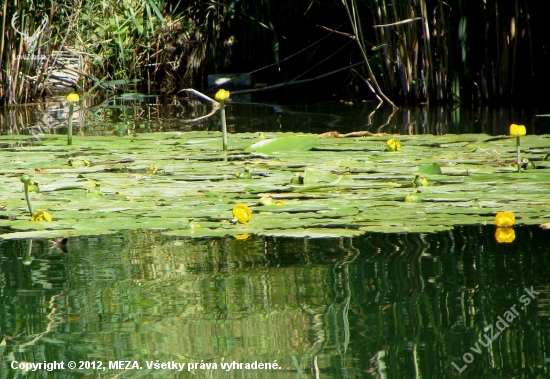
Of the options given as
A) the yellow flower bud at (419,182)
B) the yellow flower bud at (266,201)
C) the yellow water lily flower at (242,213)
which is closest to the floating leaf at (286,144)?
the yellow flower bud at (419,182)

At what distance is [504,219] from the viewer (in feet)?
6.06

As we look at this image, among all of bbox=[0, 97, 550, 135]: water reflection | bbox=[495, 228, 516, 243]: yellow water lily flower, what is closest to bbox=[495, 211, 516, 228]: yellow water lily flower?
bbox=[495, 228, 516, 243]: yellow water lily flower

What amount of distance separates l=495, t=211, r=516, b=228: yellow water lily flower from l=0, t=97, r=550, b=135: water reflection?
188 cm

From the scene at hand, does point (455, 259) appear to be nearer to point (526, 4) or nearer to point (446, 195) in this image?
point (446, 195)

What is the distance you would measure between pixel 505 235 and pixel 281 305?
63cm

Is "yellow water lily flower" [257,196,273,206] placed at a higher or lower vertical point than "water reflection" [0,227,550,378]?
higher

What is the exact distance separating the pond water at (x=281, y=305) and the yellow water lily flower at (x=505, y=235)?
2 centimetres

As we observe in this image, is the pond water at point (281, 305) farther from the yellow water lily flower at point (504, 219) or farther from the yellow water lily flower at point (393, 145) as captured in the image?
the yellow water lily flower at point (393, 145)

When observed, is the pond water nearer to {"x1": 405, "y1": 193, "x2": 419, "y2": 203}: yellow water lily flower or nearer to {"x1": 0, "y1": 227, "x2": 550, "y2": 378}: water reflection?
{"x1": 0, "y1": 227, "x2": 550, "y2": 378}: water reflection

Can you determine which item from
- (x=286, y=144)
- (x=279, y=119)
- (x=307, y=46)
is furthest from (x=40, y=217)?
(x=307, y=46)

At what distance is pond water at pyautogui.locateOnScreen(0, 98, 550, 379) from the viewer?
1166 millimetres

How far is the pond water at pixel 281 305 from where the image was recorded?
117 centimetres

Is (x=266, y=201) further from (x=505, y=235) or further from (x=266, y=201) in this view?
(x=505, y=235)

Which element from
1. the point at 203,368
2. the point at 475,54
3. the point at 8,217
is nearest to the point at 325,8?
the point at 475,54
